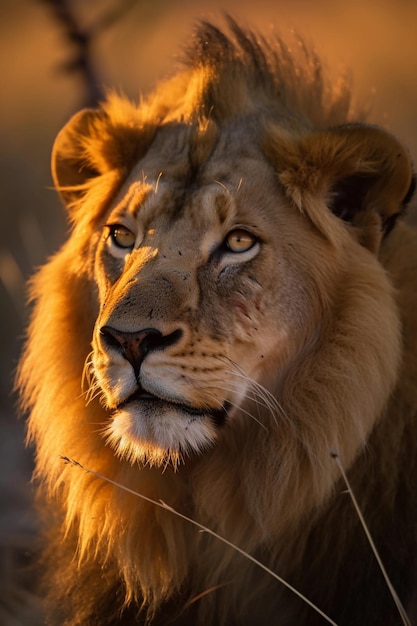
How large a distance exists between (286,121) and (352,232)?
1.64 feet

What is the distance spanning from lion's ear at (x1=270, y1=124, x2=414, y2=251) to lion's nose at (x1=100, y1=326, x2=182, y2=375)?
29.9 inches

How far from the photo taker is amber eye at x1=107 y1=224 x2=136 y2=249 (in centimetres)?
357

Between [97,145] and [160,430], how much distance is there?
1329 millimetres

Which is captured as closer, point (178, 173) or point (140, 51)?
point (178, 173)

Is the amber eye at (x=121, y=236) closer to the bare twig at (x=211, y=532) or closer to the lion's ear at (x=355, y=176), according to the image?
the lion's ear at (x=355, y=176)

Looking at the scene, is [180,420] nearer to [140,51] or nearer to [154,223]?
[154,223]

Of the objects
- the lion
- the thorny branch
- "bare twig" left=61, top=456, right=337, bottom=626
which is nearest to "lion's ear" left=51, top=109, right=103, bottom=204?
the lion

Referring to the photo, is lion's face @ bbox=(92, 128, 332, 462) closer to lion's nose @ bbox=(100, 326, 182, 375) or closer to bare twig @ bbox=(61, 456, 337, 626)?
lion's nose @ bbox=(100, 326, 182, 375)

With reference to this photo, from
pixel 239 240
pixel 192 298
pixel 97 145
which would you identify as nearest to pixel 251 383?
pixel 192 298

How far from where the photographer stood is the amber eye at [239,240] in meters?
3.35

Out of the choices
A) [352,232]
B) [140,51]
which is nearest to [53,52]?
[140,51]

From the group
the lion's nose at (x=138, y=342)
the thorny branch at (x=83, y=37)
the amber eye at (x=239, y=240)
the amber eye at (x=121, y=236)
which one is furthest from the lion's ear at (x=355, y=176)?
the thorny branch at (x=83, y=37)

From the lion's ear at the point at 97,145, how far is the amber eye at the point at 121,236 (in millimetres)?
288

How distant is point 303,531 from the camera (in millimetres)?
3367
